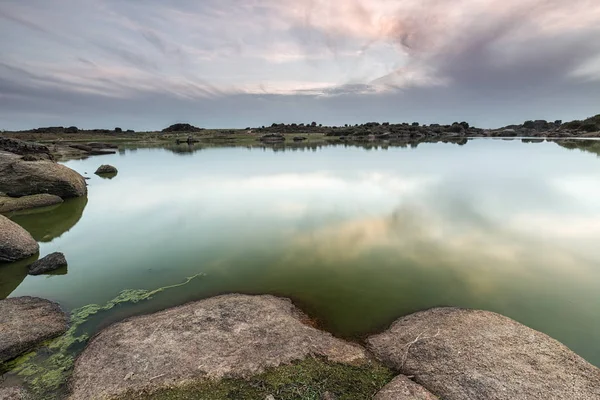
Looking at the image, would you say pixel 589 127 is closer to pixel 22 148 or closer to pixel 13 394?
pixel 13 394

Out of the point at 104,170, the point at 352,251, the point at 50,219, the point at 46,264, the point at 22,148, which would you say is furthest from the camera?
the point at 104,170

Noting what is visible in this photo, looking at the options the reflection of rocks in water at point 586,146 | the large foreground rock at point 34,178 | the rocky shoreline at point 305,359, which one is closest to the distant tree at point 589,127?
the reflection of rocks in water at point 586,146

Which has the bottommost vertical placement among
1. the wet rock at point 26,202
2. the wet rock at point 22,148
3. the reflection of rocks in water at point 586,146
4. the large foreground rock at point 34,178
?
the wet rock at point 26,202

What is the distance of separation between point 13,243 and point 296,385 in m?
13.1

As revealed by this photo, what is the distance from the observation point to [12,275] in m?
11.3

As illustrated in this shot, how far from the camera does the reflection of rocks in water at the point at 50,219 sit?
16.6m

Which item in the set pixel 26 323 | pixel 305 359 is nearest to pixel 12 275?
pixel 26 323

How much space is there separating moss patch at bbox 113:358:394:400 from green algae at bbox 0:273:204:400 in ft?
5.74

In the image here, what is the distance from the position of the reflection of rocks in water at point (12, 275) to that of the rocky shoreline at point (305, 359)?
278 cm

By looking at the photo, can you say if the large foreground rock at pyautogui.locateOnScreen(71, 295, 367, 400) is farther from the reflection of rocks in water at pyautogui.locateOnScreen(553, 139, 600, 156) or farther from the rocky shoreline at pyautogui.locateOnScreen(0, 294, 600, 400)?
the reflection of rocks in water at pyautogui.locateOnScreen(553, 139, 600, 156)

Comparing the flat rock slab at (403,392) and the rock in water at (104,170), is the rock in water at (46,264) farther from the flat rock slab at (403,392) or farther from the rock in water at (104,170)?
the rock in water at (104,170)

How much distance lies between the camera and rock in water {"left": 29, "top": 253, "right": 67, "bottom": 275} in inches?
454

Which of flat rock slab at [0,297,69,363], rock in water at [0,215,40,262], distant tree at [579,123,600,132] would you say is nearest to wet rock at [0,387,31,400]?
flat rock slab at [0,297,69,363]

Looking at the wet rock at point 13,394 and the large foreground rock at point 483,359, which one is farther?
the wet rock at point 13,394
